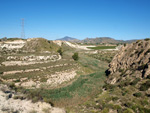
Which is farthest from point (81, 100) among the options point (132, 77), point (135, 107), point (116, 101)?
point (132, 77)

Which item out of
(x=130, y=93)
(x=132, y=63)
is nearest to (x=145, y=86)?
(x=130, y=93)

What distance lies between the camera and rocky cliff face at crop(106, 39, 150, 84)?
1786 centimetres

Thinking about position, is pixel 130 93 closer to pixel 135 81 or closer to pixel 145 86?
pixel 145 86

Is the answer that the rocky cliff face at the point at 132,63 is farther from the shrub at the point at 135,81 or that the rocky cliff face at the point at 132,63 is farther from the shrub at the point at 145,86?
the shrub at the point at 145,86

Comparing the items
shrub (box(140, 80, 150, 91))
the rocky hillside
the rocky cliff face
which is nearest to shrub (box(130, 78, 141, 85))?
the rocky hillside

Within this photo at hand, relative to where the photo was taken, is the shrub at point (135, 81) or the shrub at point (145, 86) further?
the shrub at point (135, 81)

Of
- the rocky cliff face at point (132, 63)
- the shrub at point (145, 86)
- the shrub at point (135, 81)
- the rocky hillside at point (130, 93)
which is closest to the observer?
the rocky hillside at point (130, 93)

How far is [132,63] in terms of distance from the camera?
21453mm

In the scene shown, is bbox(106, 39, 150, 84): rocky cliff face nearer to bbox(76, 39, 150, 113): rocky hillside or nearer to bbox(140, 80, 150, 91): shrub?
bbox(76, 39, 150, 113): rocky hillside

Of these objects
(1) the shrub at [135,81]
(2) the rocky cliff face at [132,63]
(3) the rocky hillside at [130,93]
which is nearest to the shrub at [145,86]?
(3) the rocky hillside at [130,93]

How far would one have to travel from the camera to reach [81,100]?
1483 centimetres

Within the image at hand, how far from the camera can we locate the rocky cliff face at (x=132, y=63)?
1786 centimetres

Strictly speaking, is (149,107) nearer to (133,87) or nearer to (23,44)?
(133,87)

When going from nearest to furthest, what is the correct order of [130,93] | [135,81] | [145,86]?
1. [145,86]
2. [130,93]
3. [135,81]
